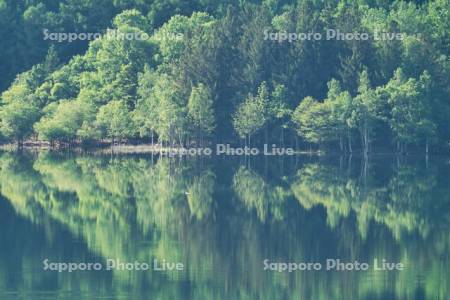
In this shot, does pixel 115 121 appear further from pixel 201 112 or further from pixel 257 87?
pixel 257 87

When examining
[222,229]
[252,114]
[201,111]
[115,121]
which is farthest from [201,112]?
[222,229]

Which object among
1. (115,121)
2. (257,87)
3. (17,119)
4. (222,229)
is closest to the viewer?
(222,229)

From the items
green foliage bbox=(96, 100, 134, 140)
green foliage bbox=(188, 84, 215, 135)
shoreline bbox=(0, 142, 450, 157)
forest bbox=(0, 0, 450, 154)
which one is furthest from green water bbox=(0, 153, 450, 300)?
green foliage bbox=(96, 100, 134, 140)

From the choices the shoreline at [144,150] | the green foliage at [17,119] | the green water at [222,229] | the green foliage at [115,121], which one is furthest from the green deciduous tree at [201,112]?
the green water at [222,229]

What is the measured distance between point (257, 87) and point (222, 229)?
47.6 m

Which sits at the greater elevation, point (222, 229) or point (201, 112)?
point (201, 112)

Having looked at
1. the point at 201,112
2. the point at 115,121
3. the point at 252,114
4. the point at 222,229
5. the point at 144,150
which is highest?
the point at 201,112

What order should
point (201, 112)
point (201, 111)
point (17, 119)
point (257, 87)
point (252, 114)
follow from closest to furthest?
point (252, 114), point (201, 112), point (201, 111), point (257, 87), point (17, 119)

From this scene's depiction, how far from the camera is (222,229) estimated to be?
3625cm

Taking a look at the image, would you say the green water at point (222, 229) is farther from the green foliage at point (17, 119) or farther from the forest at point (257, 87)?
the green foliage at point (17, 119)

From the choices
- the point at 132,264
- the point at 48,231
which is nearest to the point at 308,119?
the point at 48,231

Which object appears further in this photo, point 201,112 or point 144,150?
point 144,150

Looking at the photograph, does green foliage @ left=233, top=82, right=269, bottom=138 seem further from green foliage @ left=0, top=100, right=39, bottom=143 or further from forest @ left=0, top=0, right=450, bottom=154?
green foliage @ left=0, top=100, right=39, bottom=143

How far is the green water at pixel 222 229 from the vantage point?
88.5 feet
